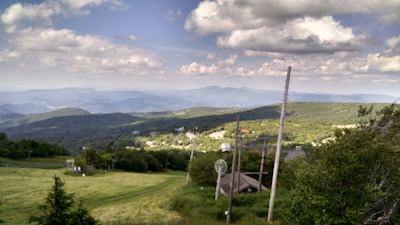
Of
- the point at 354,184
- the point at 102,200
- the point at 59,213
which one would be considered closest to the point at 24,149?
the point at 102,200

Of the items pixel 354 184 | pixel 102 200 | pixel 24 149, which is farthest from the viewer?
pixel 24 149

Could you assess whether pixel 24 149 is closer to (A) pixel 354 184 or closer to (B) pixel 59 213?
(B) pixel 59 213

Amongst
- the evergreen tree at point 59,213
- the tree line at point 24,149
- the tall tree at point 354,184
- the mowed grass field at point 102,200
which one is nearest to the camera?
the evergreen tree at point 59,213

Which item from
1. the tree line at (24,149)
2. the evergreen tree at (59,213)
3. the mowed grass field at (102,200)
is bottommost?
the tree line at (24,149)

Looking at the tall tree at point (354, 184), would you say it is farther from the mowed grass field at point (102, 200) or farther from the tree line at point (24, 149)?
the tree line at point (24, 149)

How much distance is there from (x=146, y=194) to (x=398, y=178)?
26578mm

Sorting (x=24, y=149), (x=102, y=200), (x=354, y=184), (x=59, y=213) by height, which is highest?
(x=354, y=184)

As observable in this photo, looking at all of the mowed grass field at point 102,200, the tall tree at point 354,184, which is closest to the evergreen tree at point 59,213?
the mowed grass field at point 102,200

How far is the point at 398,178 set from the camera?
11414 millimetres

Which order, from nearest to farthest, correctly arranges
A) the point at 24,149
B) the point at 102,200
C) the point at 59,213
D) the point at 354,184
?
the point at 59,213 < the point at 354,184 < the point at 102,200 < the point at 24,149

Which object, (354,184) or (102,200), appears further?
(102,200)

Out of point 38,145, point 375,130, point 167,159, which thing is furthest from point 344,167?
point 38,145

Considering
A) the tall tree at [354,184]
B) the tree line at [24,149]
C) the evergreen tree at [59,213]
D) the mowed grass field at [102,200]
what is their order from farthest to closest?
the tree line at [24,149]
the mowed grass field at [102,200]
the tall tree at [354,184]
the evergreen tree at [59,213]

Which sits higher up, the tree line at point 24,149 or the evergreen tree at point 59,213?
the evergreen tree at point 59,213
